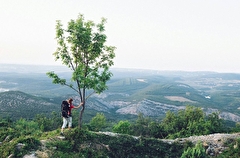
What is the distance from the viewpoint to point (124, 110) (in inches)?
7589

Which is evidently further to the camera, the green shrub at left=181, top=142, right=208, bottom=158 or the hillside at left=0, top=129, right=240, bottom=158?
the green shrub at left=181, top=142, right=208, bottom=158

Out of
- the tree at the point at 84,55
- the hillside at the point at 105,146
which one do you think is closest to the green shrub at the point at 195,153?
the hillside at the point at 105,146

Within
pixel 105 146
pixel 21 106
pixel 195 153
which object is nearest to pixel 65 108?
pixel 105 146

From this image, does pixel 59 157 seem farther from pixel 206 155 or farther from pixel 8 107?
pixel 8 107

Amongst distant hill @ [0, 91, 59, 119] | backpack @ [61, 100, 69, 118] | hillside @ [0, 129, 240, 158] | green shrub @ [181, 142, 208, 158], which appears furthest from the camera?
distant hill @ [0, 91, 59, 119]

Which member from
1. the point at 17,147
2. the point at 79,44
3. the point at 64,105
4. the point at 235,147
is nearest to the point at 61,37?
the point at 79,44

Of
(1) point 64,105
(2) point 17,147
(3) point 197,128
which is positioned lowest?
(3) point 197,128

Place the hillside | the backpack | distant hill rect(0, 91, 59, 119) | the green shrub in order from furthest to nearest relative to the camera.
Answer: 1. distant hill rect(0, 91, 59, 119)
2. the backpack
3. the green shrub
4. the hillside

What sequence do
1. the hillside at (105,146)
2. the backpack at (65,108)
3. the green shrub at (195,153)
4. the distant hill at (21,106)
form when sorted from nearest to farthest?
the hillside at (105,146) < the green shrub at (195,153) < the backpack at (65,108) < the distant hill at (21,106)

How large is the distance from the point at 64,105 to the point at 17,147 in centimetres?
447

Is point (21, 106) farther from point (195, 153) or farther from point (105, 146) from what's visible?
point (195, 153)

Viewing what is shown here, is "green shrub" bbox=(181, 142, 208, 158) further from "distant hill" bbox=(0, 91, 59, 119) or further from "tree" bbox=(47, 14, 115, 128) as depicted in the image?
"distant hill" bbox=(0, 91, 59, 119)

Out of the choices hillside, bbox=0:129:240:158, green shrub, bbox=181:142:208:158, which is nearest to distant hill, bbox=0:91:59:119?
hillside, bbox=0:129:240:158

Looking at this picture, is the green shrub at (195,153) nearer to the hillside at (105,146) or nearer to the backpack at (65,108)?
the hillside at (105,146)
